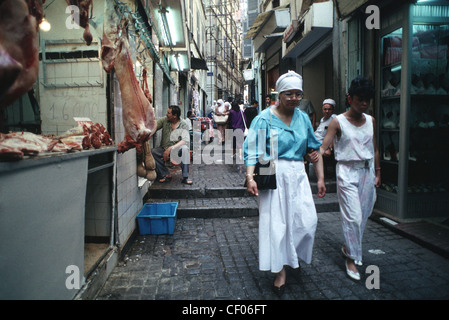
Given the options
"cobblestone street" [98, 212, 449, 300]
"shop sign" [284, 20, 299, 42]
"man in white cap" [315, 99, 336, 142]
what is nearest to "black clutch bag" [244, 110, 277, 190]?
"cobblestone street" [98, 212, 449, 300]

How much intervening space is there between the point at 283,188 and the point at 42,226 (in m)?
2.12

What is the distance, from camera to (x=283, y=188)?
2.93 m

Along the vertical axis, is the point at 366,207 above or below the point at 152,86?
below

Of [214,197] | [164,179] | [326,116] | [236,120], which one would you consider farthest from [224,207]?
[236,120]

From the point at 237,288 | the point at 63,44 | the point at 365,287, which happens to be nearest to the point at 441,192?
the point at 365,287

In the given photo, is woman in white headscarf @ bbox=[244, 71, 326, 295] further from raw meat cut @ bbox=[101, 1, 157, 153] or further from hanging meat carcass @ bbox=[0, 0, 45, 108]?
hanging meat carcass @ bbox=[0, 0, 45, 108]

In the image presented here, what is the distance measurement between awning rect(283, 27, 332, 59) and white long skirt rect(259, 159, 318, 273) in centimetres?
583

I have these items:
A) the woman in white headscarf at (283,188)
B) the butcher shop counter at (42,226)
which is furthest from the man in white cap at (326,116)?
the butcher shop counter at (42,226)

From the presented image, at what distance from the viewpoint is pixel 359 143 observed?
10.9 feet

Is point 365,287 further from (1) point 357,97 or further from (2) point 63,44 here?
(2) point 63,44

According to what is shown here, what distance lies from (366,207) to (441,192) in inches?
103
